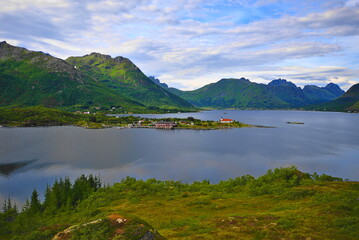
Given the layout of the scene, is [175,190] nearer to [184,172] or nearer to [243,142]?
[184,172]

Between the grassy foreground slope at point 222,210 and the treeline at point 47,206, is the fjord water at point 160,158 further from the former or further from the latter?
the grassy foreground slope at point 222,210

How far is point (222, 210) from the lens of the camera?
1740 inches

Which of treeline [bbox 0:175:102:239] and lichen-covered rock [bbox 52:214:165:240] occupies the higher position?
lichen-covered rock [bbox 52:214:165:240]

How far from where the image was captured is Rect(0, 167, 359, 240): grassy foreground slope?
27.8m

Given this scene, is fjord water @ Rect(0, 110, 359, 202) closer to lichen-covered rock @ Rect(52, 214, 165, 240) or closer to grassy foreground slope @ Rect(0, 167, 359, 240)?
grassy foreground slope @ Rect(0, 167, 359, 240)

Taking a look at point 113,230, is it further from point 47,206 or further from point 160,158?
point 160,158

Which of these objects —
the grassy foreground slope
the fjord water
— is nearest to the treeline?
the grassy foreground slope

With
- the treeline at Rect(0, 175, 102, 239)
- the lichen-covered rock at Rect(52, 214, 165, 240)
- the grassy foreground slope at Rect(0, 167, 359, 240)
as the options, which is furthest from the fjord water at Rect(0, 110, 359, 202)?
the lichen-covered rock at Rect(52, 214, 165, 240)

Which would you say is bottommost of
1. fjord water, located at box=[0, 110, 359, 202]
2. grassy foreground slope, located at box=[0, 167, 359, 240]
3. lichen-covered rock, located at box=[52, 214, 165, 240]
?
fjord water, located at box=[0, 110, 359, 202]

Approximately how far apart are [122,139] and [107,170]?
80.1 meters

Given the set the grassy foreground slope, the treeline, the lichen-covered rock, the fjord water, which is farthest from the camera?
the fjord water

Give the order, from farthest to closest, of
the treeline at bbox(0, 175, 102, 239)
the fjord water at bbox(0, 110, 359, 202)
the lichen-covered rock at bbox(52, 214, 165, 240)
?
1. the fjord water at bbox(0, 110, 359, 202)
2. the treeline at bbox(0, 175, 102, 239)
3. the lichen-covered rock at bbox(52, 214, 165, 240)

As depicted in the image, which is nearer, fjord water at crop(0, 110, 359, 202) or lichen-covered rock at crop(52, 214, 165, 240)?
lichen-covered rock at crop(52, 214, 165, 240)

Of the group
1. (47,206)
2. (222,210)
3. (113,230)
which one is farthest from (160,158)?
(113,230)
